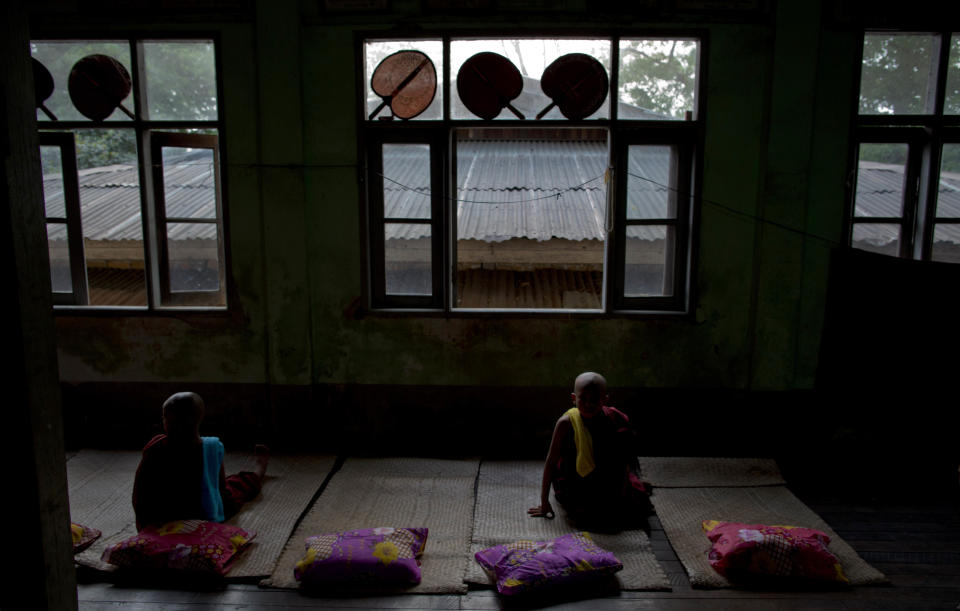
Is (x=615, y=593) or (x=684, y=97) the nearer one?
(x=615, y=593)

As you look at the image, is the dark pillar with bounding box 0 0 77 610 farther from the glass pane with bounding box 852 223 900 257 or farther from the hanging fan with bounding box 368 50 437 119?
the glass pane with bounding box 852 223 900 257

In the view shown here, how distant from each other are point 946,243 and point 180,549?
5.59 metres

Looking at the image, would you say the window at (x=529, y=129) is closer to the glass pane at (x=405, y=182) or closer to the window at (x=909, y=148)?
the glass pane at (x=405, y=182)

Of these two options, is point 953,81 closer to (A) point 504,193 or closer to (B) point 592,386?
(A) point 504,193

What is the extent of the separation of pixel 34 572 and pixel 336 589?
176 cm

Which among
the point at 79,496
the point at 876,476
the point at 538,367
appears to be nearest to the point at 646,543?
the point at 538,367

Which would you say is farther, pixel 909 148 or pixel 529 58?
pixel 529 58

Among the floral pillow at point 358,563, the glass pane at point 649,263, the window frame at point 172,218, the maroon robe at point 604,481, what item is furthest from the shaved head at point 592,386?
the window frame at point 172,218

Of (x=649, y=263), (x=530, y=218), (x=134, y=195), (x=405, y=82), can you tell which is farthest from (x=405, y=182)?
(x=134, y=195)

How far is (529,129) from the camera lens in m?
4.82

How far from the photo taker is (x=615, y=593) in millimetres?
3182

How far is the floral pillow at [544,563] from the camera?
3098 mm

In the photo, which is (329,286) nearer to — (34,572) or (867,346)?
(34,572)

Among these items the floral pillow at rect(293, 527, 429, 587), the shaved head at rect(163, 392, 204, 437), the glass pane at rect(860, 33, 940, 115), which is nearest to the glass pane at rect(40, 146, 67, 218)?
the shaved head at rect(163, 392, 204, 437)
